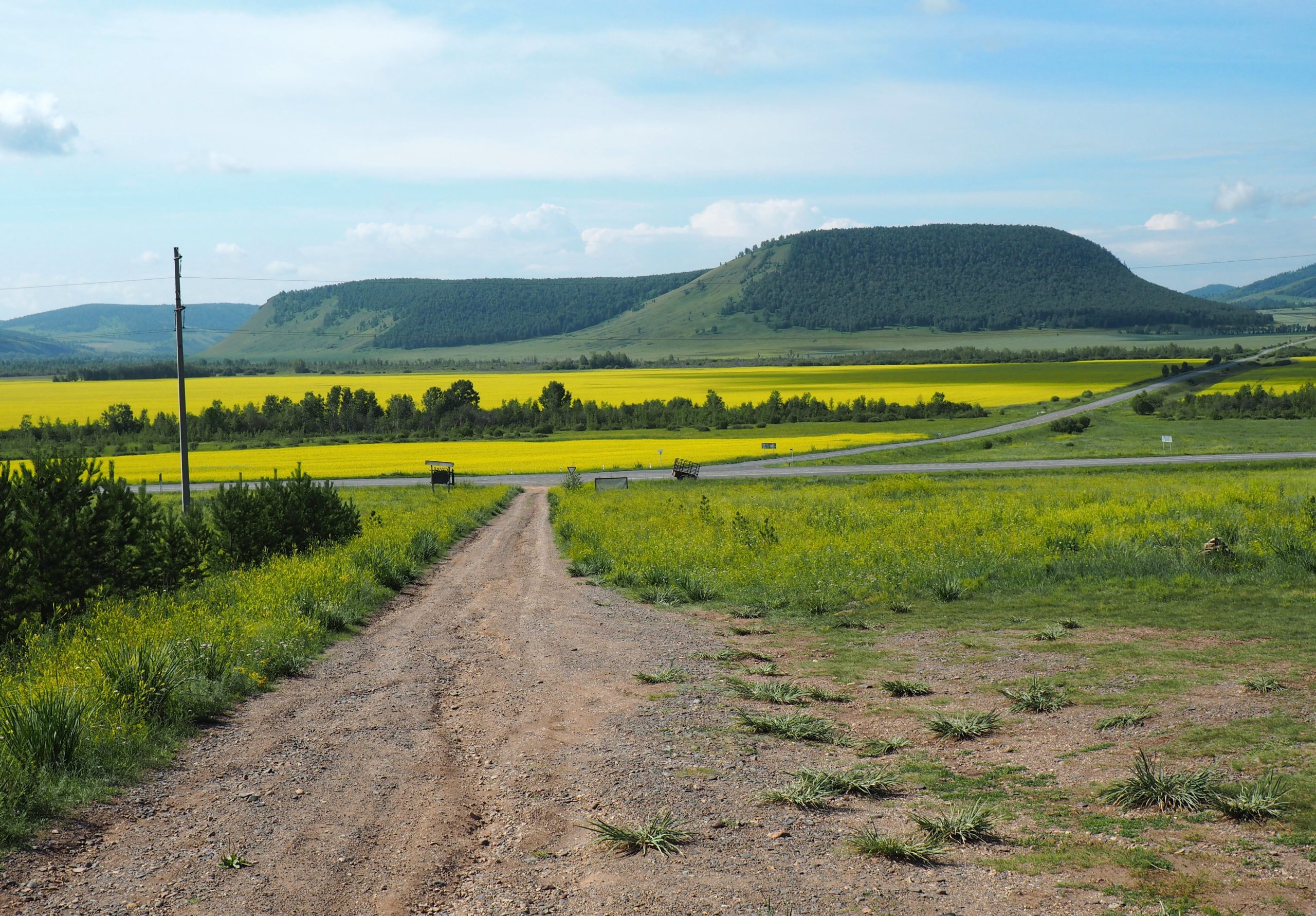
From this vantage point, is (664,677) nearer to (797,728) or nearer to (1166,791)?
(797,728)

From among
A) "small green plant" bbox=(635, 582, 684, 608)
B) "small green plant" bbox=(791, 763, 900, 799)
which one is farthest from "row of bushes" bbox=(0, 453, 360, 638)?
"small green plant" bbox=(791, 763, 900, 799)

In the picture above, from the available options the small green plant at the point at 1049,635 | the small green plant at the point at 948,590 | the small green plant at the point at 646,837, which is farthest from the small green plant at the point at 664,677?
the small green plant at the point at 948,590

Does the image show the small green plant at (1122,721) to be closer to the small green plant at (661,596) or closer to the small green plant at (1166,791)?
the small green plant at (1166,791)

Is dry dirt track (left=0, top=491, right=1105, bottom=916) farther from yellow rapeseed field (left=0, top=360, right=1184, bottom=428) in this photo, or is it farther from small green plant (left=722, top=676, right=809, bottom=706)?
yellow rapeseed field (left=0, top=360, right=1184, bottom=428)

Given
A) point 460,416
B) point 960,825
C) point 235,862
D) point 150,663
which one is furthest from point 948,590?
point 460,416

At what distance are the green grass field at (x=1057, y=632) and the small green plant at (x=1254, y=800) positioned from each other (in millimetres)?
90

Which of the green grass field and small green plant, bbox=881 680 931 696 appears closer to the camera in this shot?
the green grass field

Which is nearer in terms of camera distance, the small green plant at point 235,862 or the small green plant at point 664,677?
the small green plant at point 235,862

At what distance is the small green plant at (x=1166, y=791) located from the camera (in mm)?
6445

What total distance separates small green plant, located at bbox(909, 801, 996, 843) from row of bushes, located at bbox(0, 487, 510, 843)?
6349mm

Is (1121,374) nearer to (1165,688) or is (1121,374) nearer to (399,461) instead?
(399,461)

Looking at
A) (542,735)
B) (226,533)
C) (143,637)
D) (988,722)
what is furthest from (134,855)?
(226,533)

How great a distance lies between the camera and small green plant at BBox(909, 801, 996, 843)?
617cm

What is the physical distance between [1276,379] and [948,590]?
112 metres
